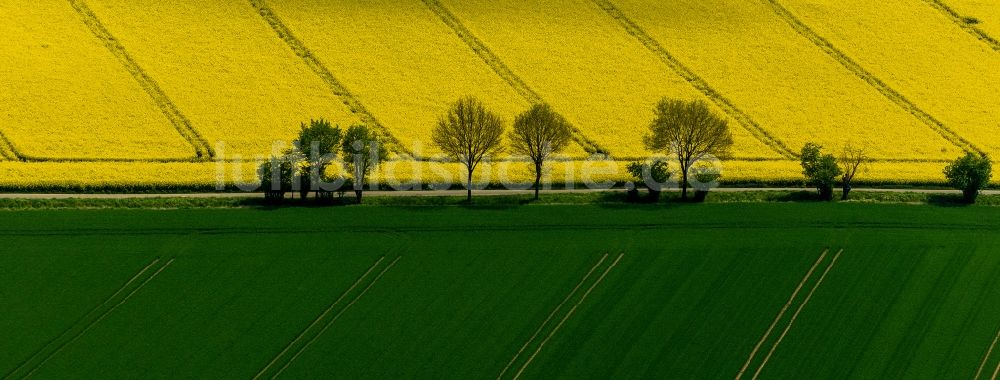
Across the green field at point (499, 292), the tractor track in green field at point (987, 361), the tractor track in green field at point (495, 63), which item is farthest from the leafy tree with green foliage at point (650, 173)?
the tractor track in green field at point (987, 361)

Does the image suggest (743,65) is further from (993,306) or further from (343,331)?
(343,331)

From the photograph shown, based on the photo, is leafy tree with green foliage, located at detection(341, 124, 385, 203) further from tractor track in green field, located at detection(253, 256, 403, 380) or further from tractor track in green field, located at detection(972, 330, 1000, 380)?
tractor track in green field, located at detection(972, 330, 1000, 380)

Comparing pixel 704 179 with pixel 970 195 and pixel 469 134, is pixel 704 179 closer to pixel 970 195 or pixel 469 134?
pixel 469 134

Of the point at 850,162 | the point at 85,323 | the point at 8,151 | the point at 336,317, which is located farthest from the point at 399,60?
the point at 85,323

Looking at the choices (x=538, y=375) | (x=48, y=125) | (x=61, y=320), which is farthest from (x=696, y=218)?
(x=48, y=125)

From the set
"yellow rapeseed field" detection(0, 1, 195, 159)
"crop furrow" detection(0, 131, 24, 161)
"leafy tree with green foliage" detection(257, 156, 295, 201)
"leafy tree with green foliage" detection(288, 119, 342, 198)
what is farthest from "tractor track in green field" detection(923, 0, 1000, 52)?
"crop furrow" detection(0, 131, 24, 161)

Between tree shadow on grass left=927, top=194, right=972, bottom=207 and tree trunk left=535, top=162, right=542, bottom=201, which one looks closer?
tree trunk left=535, top=162, right=542, bottom=201
